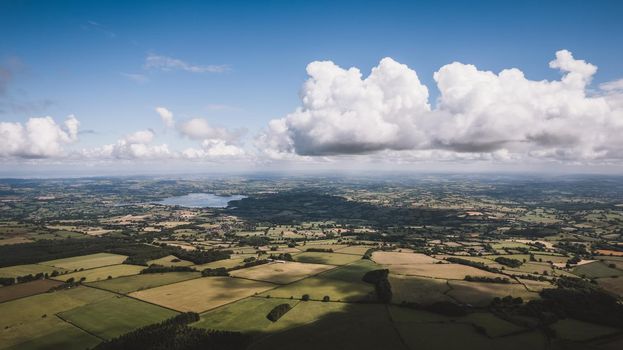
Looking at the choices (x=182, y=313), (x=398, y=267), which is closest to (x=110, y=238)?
(x=182, y=313)

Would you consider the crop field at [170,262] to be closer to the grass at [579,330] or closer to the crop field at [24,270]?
the crop field at [24,270]

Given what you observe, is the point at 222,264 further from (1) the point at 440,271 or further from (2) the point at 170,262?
(1) the point at 440,271

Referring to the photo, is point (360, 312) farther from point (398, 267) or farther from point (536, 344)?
point (398, 267)

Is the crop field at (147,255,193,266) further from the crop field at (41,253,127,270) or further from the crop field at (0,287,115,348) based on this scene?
the crop field at (0,287,115,348)

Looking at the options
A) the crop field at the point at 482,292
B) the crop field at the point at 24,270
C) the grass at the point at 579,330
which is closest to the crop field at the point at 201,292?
the crop field at the point at 482,292

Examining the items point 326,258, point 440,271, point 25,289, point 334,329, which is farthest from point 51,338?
point 440,271

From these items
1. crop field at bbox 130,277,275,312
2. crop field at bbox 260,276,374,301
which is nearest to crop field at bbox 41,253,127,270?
crop field at bbox 130,277,275,312
